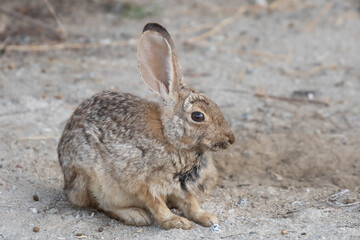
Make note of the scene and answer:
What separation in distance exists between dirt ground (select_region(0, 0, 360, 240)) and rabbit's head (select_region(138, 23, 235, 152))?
2.36ft

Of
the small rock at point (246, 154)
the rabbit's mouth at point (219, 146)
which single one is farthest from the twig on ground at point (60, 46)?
the rabbit's mouth at point (219, 146)

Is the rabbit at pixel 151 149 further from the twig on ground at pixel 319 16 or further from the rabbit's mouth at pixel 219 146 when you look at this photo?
the twig on ground at pixel 319 16

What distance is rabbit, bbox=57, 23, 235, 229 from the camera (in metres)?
4.66

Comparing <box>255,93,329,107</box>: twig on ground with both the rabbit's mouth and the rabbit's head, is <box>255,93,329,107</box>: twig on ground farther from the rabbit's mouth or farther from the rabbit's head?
the rabbit's mouth

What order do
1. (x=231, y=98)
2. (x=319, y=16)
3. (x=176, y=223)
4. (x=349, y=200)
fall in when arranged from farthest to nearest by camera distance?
(x=319, y=16)
(x=231, y=98)
(x=349, y=200)
(x=176, y=223)

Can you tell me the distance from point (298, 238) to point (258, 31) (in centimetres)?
580

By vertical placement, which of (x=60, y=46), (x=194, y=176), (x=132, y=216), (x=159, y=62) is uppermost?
(x=159, y=62)

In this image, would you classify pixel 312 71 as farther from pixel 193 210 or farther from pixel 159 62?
pixel 193 210

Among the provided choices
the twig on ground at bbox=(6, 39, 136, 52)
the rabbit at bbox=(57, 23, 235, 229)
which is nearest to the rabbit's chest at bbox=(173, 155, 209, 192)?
the rabbit at bbox=(57, 23, 235, 229)

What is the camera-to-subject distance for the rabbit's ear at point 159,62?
15.8 feet

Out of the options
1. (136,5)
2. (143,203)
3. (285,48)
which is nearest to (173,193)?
(143,203)

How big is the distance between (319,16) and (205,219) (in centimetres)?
650

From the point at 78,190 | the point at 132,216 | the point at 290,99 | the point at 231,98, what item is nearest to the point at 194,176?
the point at 132,216

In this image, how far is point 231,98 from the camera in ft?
24.7
